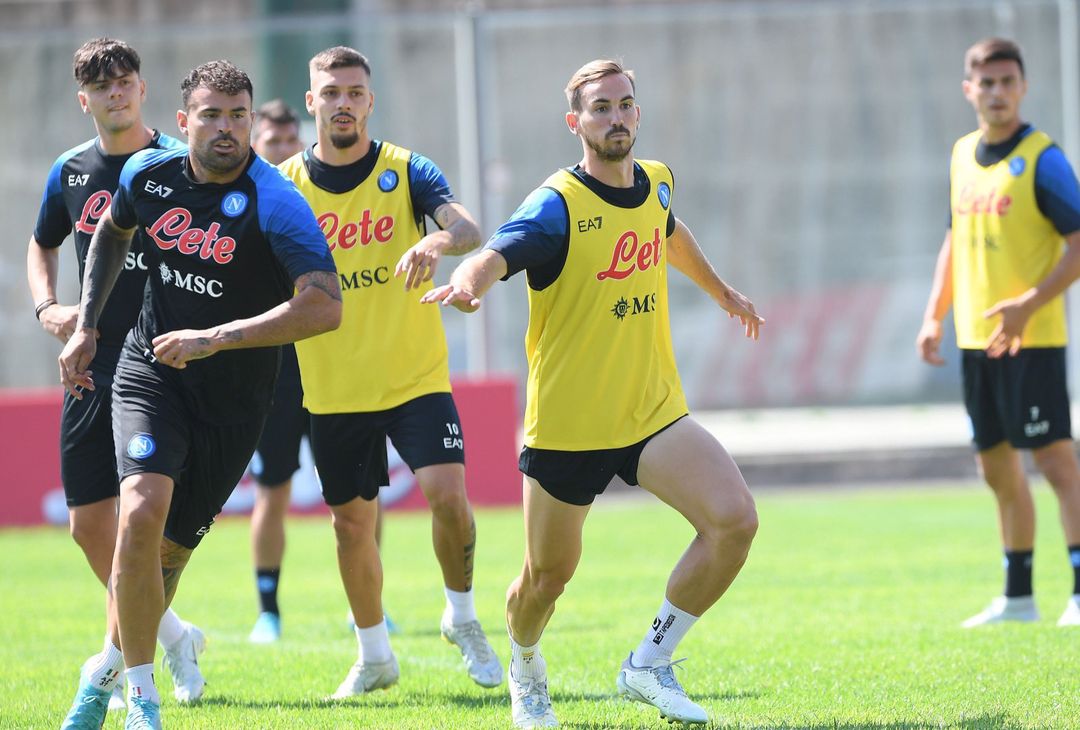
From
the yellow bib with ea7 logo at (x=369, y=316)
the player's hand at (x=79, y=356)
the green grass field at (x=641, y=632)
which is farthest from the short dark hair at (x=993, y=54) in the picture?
the player's hand at (x=79, y=356)

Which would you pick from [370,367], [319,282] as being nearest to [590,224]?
[319,282]

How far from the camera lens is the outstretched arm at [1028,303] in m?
8.06

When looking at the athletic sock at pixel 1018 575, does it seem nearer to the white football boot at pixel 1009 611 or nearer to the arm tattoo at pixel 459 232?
the white football boot at pixel 1009 611

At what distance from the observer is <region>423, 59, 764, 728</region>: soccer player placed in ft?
18.9

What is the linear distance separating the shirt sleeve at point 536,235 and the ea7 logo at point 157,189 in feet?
4.12

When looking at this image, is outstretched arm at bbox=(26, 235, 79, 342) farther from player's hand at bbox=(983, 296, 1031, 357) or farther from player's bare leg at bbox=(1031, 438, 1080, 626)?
player's bare leg at bbox=(1031, 438, 1080, 626)

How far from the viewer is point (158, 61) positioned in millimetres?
15969

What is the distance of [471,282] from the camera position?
5.25 metres

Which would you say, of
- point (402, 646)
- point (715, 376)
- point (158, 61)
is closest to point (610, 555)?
point (402, 646)

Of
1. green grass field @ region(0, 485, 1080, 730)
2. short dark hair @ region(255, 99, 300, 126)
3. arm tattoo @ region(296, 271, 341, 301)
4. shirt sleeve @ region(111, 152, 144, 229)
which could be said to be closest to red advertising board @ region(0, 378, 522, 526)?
green grass field @ region(0, 485, 1080, 730)

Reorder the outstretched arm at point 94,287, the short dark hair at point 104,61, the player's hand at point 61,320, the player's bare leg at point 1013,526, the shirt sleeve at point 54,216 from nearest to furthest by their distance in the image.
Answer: the outstretched arm at point 94,287, the player's hand at point 61,320, the short dark hair at point 104,61, the shirt sleeve at point 54,216, the player's bare leg at point 1013,526

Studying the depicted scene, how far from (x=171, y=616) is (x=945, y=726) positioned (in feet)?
11.1

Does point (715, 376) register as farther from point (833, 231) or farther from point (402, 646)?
point (402, 646)

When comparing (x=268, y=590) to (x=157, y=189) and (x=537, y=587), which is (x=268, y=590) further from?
(x=157, y=189)
